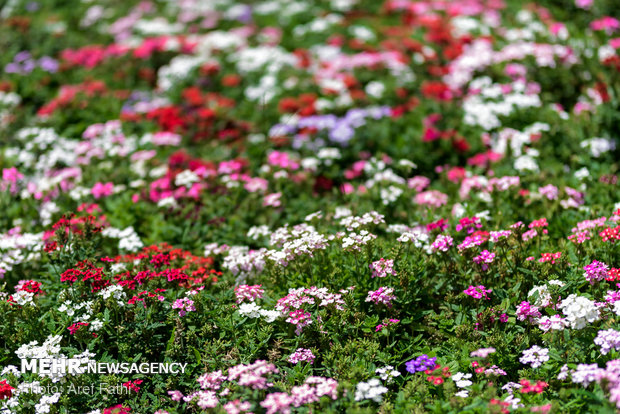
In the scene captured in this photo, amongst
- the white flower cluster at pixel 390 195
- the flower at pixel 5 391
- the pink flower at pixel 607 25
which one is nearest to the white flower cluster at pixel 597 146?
the white flower cluster at pixel 390 195

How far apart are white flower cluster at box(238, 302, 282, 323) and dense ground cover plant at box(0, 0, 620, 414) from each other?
2 cm

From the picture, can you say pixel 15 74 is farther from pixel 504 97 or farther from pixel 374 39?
pixel 504 97

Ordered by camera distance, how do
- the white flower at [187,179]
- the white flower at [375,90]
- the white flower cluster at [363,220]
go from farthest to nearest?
the white flower at [375,90], the white flower at [187,179], the white flower cluster at [363,220]

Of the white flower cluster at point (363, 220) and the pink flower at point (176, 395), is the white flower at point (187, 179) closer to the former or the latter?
the white flower cluster at point (363, 220)

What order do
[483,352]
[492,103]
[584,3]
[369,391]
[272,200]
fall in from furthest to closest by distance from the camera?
1. [584,3]
2. [492,103]
3. [272,200]
4. [483,352]
5. [369,391]

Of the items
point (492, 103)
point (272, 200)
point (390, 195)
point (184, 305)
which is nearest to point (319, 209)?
point (272, 200)

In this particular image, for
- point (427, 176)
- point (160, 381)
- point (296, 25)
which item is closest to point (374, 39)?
point (296, 25)

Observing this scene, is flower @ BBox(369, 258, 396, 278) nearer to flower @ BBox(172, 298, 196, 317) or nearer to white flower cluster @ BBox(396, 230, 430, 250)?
white flower cluster @ BBox(396, 230, 430, 250)

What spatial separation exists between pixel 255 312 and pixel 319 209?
7.02ft

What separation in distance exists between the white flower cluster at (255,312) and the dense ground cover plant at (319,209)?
23 mm

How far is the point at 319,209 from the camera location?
650 cm

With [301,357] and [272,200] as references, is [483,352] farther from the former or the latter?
[272,200]

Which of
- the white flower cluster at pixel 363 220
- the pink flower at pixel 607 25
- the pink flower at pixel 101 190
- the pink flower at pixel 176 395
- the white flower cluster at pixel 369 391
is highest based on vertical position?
the pink flower at pixel 607 25

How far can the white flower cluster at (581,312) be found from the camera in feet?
12.9
